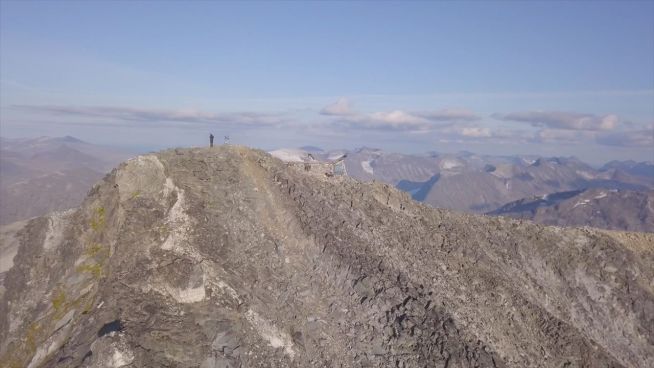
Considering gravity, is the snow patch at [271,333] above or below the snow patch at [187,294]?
below

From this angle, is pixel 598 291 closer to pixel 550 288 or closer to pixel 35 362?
pixel 550 288

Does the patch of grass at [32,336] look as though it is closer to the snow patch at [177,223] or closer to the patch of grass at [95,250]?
the patch of grass at [95,250]

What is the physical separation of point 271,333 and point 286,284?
502 centimetres

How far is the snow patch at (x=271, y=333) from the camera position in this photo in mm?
32875

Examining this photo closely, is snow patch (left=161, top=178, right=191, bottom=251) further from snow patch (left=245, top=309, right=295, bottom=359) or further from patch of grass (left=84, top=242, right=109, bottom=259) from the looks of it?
snow patch (left=245, top=309, right=295, bottom=359)

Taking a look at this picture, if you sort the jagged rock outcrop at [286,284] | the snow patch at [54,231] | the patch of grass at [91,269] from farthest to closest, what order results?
the snow patch at [54,231] < the patch of grass at [91,269] < the jagged rock outcrop at [286,284]

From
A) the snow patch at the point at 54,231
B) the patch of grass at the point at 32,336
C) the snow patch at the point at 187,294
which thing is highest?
the snow patch at the point at 54,231

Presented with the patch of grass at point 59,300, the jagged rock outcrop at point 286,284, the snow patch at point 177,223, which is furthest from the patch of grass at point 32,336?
the snow patch at point 177,223

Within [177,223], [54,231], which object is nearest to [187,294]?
[177,223]

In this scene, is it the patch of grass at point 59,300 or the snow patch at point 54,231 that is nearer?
the patch of grass at point 59,300

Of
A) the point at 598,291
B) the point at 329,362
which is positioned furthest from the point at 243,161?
the point at 598,291

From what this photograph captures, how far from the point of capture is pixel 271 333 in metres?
33.4

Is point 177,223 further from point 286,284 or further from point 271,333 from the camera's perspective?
point 271,333

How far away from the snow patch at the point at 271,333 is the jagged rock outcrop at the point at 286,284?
0.09 m
